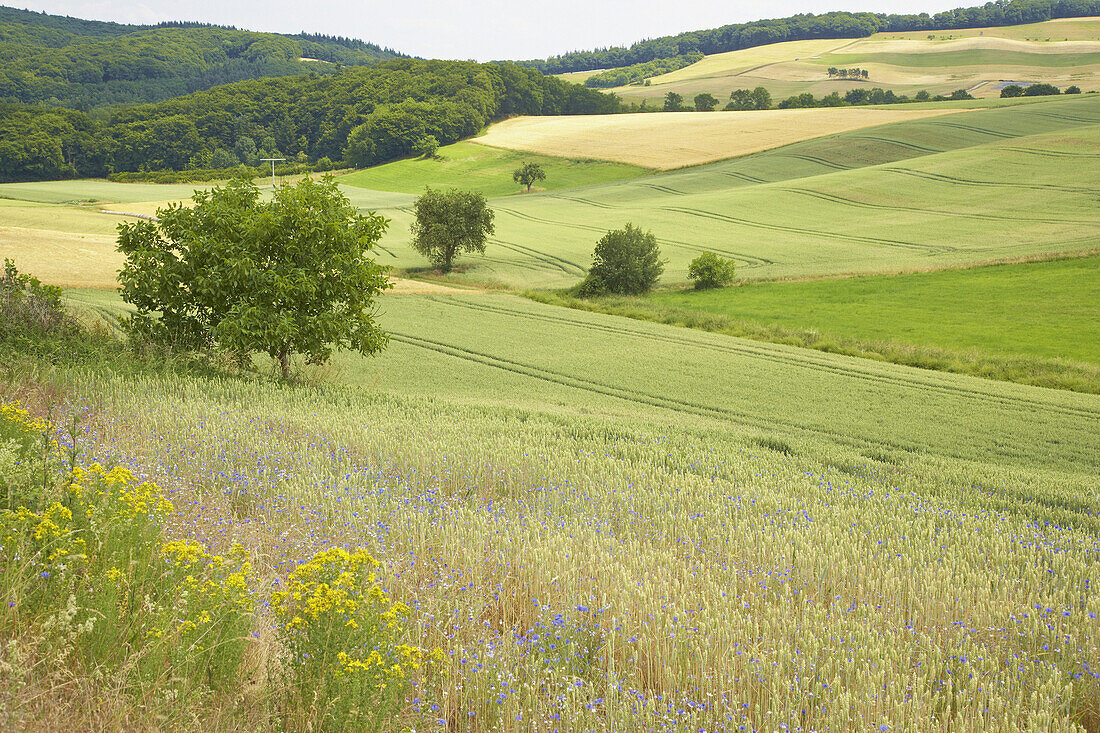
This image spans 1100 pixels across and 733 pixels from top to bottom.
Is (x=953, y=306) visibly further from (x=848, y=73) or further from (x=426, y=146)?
(x=848, y=73)

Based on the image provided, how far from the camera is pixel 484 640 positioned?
4.27m

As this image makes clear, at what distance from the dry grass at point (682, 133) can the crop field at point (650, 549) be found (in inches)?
3419

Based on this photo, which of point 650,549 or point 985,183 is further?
point 985,183

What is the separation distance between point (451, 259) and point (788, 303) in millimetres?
22653

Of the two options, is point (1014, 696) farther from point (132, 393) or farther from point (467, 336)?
point (467, 336)

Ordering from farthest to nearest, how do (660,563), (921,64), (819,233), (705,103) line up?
(921,64) → (705,103) → (819,233) → (660,563)

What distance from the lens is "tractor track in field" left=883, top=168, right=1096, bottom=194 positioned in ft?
194

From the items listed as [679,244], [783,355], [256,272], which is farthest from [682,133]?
[256,272]

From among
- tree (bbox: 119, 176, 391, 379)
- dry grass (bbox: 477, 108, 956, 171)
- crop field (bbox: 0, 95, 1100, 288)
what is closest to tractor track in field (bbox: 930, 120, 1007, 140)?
crop field (bbox: 0, 95, 1100, 288)

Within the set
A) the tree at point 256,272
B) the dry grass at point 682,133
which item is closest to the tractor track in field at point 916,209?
the dry grass at point 682,133

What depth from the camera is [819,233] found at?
186ft

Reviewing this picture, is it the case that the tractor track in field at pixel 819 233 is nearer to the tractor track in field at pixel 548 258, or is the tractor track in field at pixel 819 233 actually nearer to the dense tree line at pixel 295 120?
the tractor track in field at pixel 548 258

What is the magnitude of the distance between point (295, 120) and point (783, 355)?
125m

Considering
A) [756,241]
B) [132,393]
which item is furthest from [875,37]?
[132,393]
